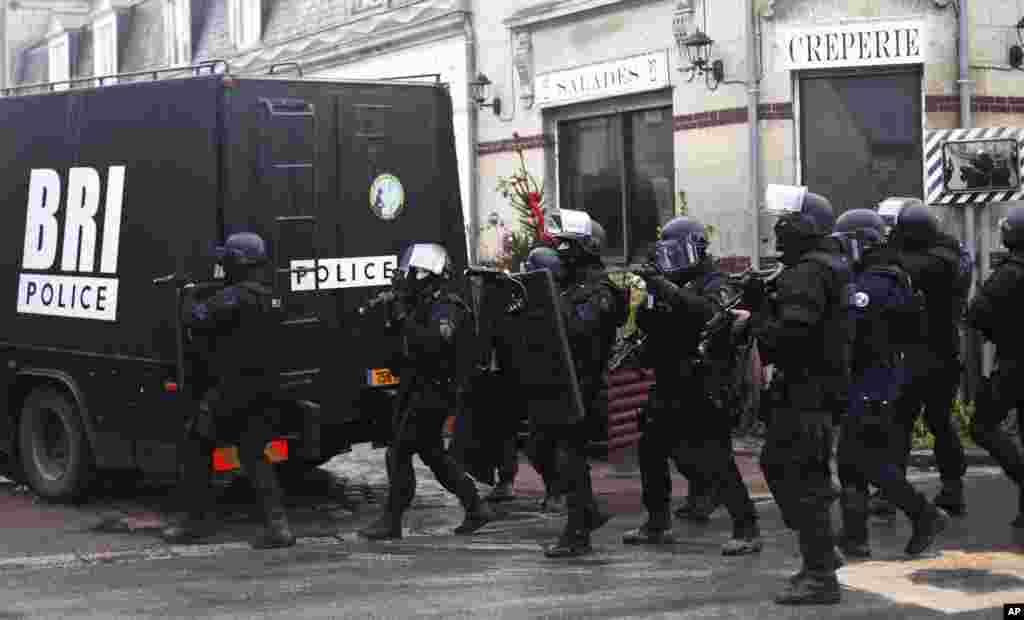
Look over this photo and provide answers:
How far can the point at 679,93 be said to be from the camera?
51.4 feet

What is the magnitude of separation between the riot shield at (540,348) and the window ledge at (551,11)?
867cm

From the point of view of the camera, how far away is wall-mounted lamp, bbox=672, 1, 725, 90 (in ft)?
49.4

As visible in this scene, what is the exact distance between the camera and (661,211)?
53.2ft

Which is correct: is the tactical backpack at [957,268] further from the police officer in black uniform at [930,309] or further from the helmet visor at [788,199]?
the helmet visor at [788,199]

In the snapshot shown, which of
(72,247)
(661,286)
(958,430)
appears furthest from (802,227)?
(958,430)

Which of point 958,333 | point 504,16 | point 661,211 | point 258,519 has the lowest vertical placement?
point 258,519

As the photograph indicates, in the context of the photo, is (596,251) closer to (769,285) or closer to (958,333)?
(769,285)

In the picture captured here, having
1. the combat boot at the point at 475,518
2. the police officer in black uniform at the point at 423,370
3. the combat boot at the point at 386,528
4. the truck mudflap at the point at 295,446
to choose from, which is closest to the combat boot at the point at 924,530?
the combat boot at the point at 475,518

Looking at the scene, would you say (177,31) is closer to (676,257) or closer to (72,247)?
(72,247)

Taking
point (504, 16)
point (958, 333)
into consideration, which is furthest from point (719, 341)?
point (504, 16)

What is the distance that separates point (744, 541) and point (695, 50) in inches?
329

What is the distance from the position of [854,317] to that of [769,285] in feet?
2.61

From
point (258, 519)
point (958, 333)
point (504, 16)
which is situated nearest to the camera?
point (958, 333)

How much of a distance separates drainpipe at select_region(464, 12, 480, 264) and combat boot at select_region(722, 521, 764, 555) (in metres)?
10.8
